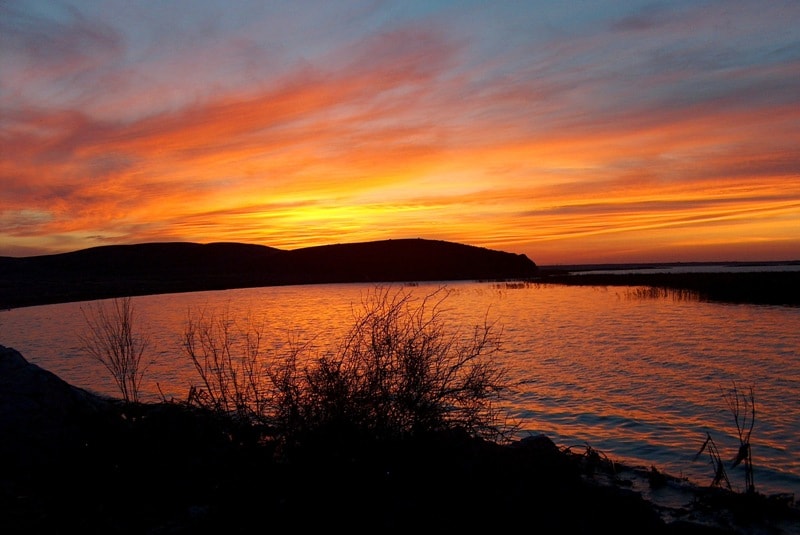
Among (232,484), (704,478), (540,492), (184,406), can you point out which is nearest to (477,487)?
(540,492)

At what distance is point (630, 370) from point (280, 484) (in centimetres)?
1659

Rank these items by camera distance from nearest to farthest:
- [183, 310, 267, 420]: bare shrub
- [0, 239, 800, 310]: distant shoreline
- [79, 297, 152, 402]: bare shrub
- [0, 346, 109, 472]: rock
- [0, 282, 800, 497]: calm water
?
[0, 346, 109, 472]: rock, [183, 310, 267, 420]: bare shrub, [0, 282, 800, 497]: calm water, [79, 297, 152, 402]: bare shrub, [0, 239, 800, 310]: distant shoreline

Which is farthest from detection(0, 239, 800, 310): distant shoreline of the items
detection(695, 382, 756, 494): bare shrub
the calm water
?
detection(695, 382, 756, 494): bare shrub

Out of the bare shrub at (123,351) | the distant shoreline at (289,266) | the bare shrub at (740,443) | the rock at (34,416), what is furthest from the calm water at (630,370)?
the distant shoreline at (289,266)

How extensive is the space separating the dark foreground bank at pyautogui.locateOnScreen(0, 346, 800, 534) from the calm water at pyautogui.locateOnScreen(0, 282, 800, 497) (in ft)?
10.1

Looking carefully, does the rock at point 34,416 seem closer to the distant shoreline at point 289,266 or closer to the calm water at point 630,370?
the calm water at point 630,370

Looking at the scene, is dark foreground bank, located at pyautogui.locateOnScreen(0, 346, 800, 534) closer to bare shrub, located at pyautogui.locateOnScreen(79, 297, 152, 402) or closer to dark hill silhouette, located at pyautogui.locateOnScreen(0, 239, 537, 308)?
bare shrub, located at pyautogui.locateOnScreen(79, 297, 152, 402)

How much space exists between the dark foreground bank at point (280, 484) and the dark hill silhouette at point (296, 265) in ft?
403

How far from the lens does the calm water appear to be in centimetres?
1293

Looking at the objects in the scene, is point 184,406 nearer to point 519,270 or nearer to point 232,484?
point 232,484

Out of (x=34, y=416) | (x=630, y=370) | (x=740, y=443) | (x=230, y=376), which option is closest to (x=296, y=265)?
(x=230, y=376)

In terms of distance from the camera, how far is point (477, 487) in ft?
26.3

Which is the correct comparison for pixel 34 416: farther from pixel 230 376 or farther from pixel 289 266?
pixel 289 266

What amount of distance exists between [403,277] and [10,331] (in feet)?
359
